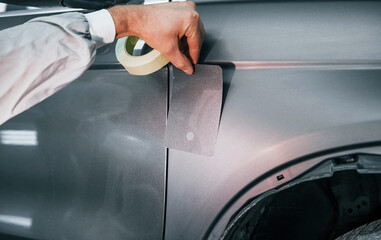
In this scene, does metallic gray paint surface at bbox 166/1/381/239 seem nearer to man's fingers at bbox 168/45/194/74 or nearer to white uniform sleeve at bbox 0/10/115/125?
man's fingers at bbox 168/45/194/74

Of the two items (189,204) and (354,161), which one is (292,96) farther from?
(189,204)

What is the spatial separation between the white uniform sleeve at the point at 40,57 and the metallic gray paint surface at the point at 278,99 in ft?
1.03

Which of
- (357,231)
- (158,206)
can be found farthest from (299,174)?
(158,206)

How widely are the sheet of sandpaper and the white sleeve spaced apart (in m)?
0.24

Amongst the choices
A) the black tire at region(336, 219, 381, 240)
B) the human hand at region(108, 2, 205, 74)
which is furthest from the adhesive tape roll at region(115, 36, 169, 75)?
the black tire at region(336, 219, 381, 240)

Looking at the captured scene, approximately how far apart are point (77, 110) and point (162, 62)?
0.30m

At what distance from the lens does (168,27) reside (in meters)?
0.74

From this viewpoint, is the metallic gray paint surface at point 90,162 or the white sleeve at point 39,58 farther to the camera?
the metallic gray paint surface at point 90,162

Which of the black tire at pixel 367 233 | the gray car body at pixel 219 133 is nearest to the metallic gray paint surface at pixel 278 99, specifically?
the gray car body at pixel 219 133

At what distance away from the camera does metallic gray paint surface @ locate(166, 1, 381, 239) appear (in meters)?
0.71

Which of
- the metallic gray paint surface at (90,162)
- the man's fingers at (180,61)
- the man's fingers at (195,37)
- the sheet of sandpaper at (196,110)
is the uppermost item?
the man's fingers at (195,37)

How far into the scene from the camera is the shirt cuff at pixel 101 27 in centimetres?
79

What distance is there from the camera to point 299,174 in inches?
28.6

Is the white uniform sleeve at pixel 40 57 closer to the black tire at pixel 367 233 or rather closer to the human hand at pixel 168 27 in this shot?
the human hand at pixel 168 27
